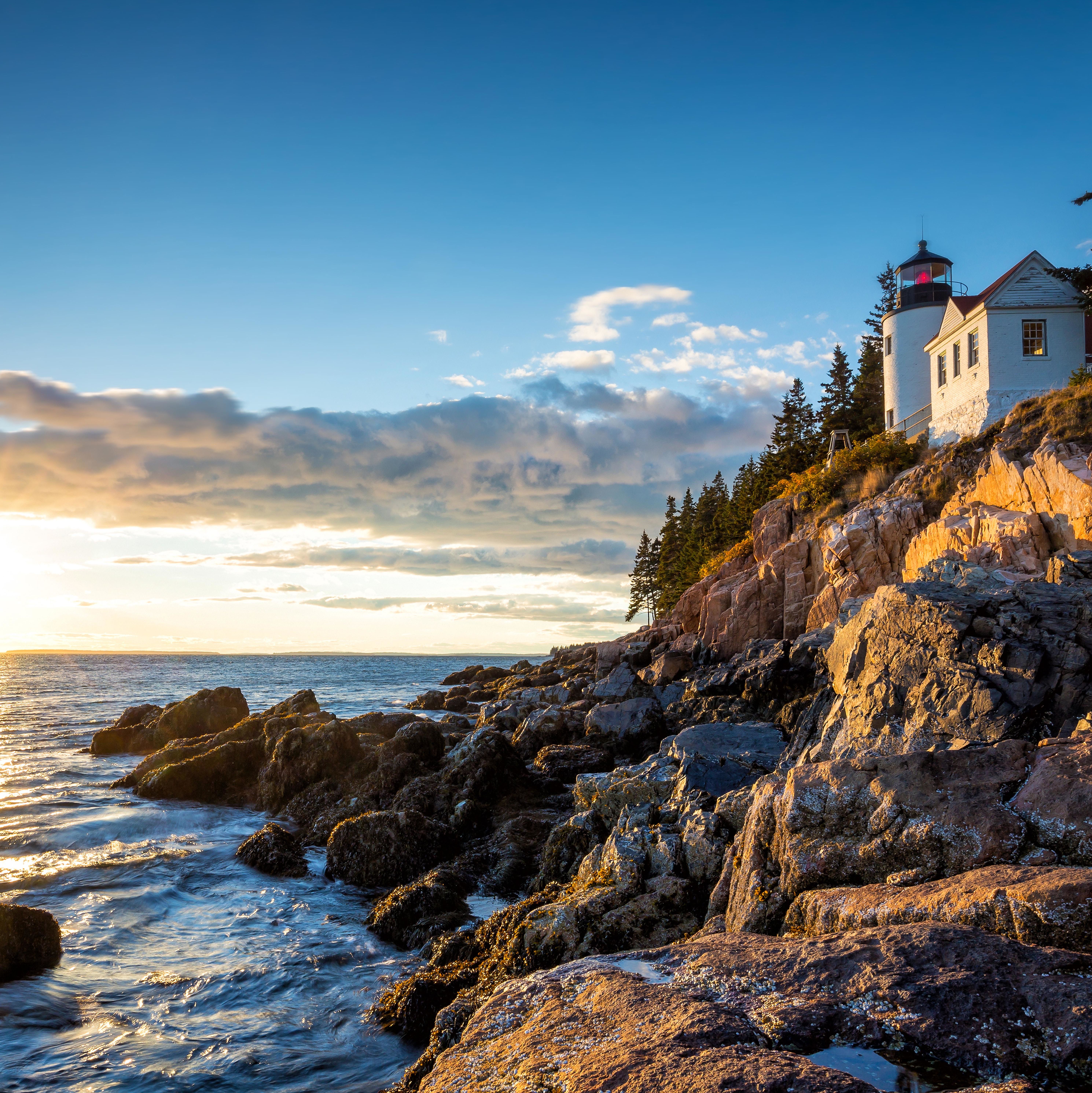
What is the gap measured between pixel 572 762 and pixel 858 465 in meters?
22.2

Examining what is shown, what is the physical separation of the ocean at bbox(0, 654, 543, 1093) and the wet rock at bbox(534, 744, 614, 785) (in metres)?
6.37

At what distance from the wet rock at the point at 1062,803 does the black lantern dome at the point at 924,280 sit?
3700 cm

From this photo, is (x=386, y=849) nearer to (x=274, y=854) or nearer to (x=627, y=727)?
(x=274, y=854)

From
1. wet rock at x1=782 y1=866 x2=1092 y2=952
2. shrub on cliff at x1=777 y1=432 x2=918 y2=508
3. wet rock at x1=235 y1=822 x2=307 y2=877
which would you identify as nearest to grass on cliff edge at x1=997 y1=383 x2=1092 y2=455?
shrub on cliff at x1=777 y1=432 x2=918 y2=508

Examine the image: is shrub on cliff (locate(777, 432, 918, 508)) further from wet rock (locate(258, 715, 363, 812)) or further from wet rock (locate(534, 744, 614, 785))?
wet rock (locate(258, 715, 363, 812))

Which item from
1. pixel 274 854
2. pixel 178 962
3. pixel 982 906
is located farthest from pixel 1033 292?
pixel 178 962

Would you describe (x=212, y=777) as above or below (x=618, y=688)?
below

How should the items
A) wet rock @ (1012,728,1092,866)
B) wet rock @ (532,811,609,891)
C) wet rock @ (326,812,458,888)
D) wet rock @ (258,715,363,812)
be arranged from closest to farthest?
wet rock @ (1012,728,1092,866)
wet rock @ (532,811,609,891)
wet rock @ (326,812,458,888)
wet rock @ (258,715,363,812)

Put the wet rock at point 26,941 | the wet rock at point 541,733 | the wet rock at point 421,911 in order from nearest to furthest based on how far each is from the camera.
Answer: the wet rock at point 26,941 → the wet rock at point 421,911 → the wet rock at point 541,733

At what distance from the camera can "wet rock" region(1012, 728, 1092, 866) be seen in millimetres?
5688

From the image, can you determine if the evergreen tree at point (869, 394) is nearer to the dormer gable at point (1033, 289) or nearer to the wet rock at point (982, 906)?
the dormer gable at point (1033, 289)

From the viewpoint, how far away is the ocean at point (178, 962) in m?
8.28

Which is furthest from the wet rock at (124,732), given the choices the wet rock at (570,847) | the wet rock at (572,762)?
the wet rock at (570,847)

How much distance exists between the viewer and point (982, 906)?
5117 millimetres
